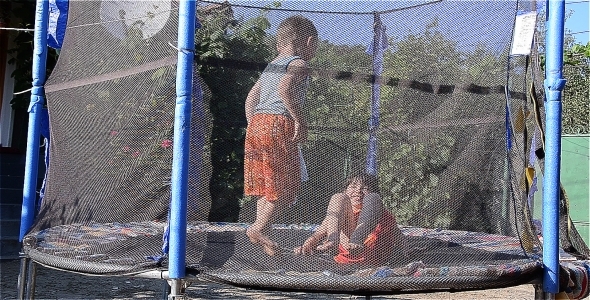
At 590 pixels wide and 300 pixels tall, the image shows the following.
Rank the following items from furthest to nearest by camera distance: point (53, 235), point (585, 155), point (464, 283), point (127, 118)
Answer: point (585, 155), point (53, 235), point (127, 118), point (464, 283)

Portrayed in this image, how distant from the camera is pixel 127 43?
8.61ft

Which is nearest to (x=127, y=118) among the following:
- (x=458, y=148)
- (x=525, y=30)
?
(x=458, y=148)

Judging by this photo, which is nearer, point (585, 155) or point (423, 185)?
point (423, 185)

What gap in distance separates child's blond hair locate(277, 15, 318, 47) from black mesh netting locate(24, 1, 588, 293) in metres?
0.03

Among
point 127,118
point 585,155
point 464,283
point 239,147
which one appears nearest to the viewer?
point 464,283

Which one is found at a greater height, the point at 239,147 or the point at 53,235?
the point at 239,147

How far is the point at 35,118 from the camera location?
3.19 metres

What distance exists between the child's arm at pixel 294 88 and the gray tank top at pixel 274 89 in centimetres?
1

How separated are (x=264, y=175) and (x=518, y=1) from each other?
1.15m

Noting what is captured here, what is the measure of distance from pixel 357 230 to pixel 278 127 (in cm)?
45

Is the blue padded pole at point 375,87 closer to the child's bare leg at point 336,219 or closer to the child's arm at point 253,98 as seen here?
the child's bare leg at point 336,219

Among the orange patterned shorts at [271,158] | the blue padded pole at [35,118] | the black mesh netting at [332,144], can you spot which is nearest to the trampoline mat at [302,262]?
the black mesh netting at [332,144]

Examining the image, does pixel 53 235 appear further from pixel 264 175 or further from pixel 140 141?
pixel 264 175

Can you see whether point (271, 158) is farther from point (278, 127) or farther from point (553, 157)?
point (553, 157)
